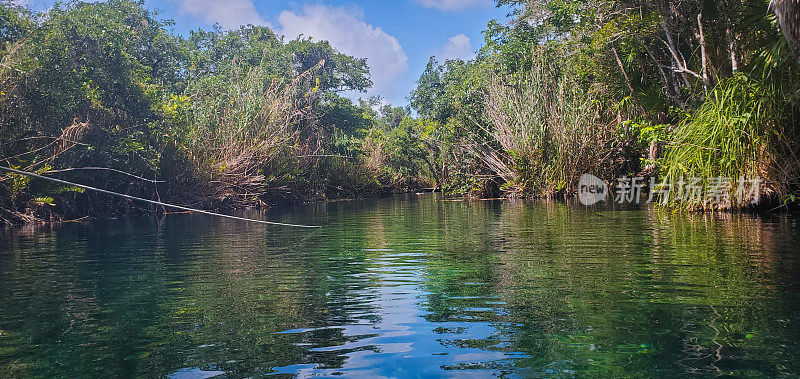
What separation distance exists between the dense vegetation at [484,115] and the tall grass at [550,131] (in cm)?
5

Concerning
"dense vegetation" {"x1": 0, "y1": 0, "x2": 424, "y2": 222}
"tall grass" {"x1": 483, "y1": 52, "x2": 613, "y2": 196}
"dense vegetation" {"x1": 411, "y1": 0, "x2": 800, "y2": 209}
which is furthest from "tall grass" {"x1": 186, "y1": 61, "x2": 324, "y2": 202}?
"tall grass" {"x1": 483, "y1": 52, "x2": 613, "y2": 196}

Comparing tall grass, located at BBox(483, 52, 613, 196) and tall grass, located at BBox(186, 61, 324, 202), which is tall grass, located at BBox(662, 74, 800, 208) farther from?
tall grass, located at BBox(186, 61, 324, 202)

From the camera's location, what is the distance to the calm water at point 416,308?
8.58 feet

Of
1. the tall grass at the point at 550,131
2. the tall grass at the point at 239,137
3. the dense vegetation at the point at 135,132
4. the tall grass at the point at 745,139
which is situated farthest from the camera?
the tall grass at the point at 239,137

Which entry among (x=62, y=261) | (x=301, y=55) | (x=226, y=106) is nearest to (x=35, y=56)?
(x=226, y=106)

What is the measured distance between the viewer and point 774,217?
908 cm

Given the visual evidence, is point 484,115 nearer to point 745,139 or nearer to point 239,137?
point 239,137

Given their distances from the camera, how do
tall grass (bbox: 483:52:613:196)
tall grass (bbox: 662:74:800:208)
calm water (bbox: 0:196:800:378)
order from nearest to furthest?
1. calm water (bbox: 0:196:800:378)
2. tall grass (bbox: 662:74:800:208)
3. tall grass (bbox: 483:52:613:196)

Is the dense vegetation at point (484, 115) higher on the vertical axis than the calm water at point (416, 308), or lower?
higher

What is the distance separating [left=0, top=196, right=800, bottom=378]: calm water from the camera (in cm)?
262

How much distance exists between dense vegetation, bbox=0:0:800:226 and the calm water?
2.16m

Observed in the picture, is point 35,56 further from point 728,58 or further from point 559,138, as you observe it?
point 728,58

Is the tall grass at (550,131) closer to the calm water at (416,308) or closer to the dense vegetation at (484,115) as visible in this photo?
the dense vegetation at (484,115)

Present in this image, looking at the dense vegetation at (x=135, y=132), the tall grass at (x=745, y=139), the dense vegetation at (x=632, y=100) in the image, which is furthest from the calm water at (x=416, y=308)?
the dense vegetation at (x=135, y=132)
